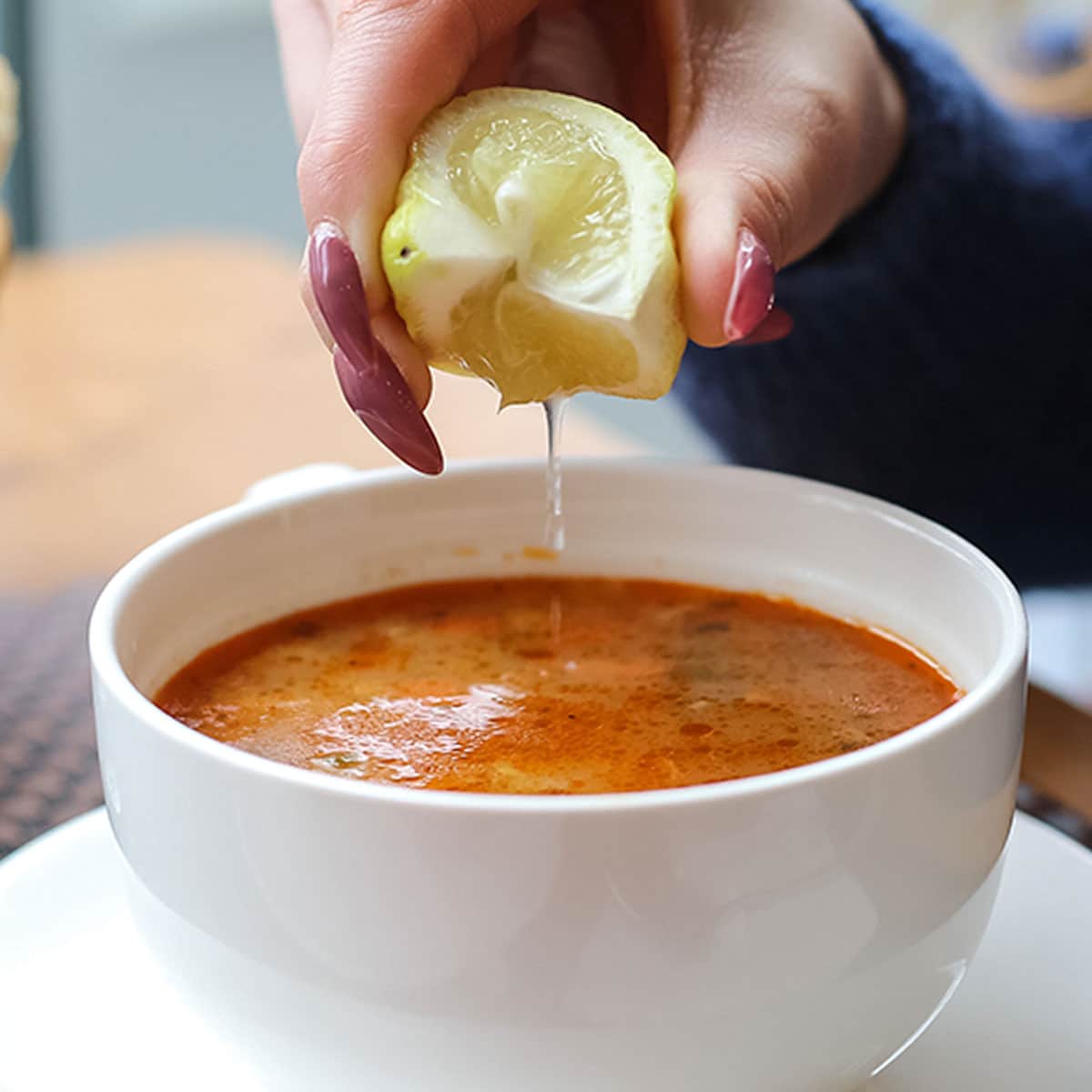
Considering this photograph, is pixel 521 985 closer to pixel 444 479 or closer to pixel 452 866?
pixel 452 866

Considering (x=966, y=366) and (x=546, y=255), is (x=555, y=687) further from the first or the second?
(x=966, y=366)

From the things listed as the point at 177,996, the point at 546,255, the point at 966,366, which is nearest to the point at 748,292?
the point at 546,255

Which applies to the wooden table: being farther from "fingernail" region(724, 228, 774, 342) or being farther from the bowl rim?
"fingernail" region(724, 228, 774, 342)

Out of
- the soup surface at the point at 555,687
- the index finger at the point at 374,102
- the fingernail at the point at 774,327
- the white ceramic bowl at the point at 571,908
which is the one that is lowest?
the soup surface at the point at 555,687

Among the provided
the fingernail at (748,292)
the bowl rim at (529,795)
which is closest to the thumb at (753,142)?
the fingernail at (748,292)

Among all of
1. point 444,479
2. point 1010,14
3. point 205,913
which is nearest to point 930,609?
point 444,479

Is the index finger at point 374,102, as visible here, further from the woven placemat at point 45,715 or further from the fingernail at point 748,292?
the woven placemat at point 45,715

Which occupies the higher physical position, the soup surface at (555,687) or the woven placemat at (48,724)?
the soup surface at (555,687)
